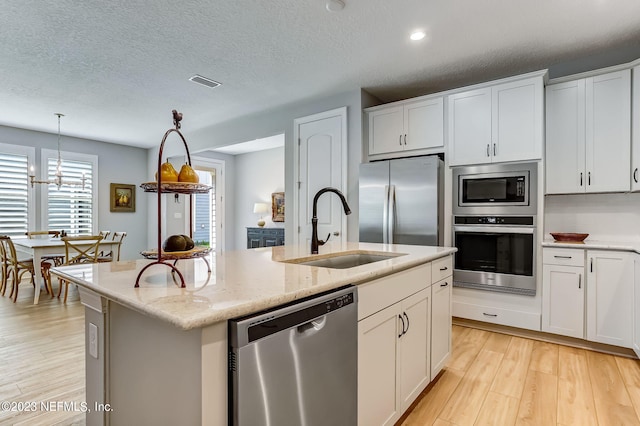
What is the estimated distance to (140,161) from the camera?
7160mm

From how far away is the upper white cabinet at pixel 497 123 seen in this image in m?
2.99

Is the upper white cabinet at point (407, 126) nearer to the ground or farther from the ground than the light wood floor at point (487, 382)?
farther from the ground

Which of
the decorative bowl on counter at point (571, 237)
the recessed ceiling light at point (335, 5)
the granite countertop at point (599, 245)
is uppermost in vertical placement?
the recessed ceiling light at point (335, 5)

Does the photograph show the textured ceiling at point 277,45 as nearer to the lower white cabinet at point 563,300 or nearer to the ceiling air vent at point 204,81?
the ceiling air vent at point 204,81

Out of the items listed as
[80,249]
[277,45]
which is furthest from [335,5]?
[80,249]

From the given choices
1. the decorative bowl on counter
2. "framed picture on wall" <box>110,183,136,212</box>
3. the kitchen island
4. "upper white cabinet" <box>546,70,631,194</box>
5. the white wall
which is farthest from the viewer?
the white wall

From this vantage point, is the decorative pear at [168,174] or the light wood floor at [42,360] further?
the light wood floor at [42,360]

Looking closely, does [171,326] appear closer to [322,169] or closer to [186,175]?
[186,175]

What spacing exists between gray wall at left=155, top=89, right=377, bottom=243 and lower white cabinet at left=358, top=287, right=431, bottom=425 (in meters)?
2.13

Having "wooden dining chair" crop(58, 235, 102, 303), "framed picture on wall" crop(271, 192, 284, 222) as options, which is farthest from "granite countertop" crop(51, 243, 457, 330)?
"framed picture on wall" crop(271, 192, 284, 222)

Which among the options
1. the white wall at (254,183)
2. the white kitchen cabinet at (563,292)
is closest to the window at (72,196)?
the white wall at (254,183)

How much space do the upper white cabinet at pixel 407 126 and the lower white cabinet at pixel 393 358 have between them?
80.5 inches

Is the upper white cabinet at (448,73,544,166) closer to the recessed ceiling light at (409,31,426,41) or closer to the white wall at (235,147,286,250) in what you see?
the recessed ceiling light at (409,31,426,41)

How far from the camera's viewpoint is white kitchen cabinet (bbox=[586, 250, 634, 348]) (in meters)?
2.60
